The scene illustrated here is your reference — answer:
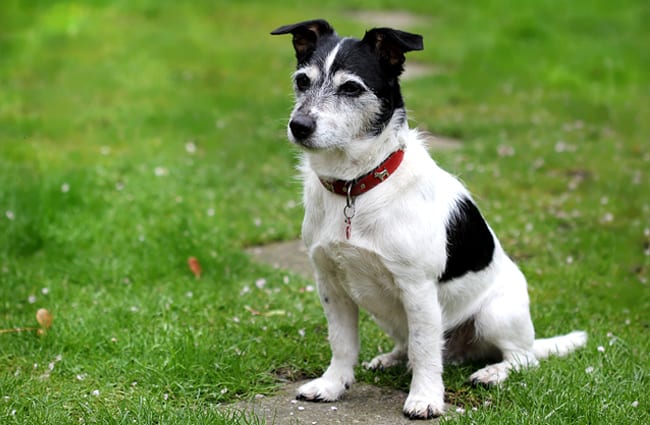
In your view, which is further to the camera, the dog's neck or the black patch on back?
the black patch on back

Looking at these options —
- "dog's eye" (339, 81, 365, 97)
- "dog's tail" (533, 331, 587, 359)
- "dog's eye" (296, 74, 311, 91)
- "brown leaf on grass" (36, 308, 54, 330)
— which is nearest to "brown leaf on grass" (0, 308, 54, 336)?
"brown leaf on grass" (36, 308, 54, 330)

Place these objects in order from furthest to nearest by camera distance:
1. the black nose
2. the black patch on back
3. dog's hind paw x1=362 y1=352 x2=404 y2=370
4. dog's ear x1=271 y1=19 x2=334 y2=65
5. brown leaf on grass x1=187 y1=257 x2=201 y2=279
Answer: brown leaf on grass x1=187 y1=257 x2=201 y2=279 → dog's hind paw x1=362 y1=352 x2=404 y2=370 → the black patch on back → dog's ear x1=271 y1=19 x2=334 y2=65 → the black nose

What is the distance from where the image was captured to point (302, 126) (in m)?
3.73

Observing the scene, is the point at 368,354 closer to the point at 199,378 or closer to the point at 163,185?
the point at 199,378

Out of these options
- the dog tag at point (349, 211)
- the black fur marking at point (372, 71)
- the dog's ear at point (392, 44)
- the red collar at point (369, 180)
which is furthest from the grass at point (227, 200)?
the dog's ear at point (392, 44)

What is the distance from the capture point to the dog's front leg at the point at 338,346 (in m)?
4.18

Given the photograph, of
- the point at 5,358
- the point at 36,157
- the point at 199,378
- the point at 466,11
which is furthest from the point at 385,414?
the point at 466,11

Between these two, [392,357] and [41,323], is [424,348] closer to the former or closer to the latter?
[392,357]

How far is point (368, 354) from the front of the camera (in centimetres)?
480

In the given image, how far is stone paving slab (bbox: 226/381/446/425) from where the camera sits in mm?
3951

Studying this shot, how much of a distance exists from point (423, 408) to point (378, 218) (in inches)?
35.0

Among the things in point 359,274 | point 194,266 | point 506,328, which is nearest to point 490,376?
point 506,328

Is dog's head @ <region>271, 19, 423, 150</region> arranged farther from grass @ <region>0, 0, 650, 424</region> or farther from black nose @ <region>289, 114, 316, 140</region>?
grass @ <region>0, 0, 650, 424</region>

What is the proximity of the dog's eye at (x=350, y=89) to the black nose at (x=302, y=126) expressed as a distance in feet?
0.67
